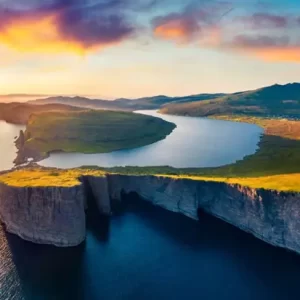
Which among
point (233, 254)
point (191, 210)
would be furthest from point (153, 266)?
point (191, 210)

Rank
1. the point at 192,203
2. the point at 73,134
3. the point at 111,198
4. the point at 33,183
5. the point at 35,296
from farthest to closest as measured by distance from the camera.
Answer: the point at 73,134 < the point at 111,198 < the point at 192,203 < the point at 33,183 < the point at 35,296

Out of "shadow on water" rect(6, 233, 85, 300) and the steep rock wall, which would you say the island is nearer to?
the steep rock wall

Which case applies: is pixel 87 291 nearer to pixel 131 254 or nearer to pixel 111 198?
pixel 131 254

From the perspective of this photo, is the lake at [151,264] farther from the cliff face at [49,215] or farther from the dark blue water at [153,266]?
the cliff face at [49,215]

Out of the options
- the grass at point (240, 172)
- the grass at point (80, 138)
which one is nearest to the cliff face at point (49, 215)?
the grass at point (240, 172)

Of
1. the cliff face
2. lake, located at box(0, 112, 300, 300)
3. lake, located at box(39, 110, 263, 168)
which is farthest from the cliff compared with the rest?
lake, located at box(39, 110, 263, 168)

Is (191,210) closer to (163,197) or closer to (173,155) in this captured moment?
(163,197)

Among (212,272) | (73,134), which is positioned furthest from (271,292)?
(73,134)
